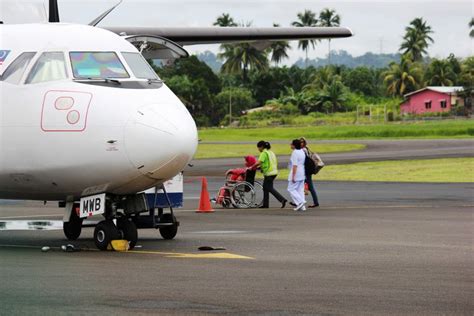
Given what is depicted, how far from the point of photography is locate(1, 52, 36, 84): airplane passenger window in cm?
1600

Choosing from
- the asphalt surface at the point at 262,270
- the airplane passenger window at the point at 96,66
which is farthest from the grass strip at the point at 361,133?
the airplane passenger window at the point at 96,66

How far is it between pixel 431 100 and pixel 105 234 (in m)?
112

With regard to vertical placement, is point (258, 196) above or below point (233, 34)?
below

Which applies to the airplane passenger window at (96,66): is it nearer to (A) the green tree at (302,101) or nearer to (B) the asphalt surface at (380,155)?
(B) the asphalt surface at (380,155)

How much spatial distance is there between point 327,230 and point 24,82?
6.52 m

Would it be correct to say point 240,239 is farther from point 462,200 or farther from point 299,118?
point 299,118

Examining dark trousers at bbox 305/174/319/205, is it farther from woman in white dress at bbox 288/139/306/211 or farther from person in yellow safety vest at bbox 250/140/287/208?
woman in white dress at bbox 288/139/306/211

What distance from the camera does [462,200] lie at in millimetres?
28406

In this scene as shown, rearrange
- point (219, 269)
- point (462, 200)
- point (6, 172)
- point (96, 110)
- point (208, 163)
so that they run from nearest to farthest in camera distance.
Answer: point (219, 269) → point (96, 110) → point (6, 172) → point (462, 200) → point (208, 163)

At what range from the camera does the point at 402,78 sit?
139000 millimetres

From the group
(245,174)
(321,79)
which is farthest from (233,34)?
(321,79)

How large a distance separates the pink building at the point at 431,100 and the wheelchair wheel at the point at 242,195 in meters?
93.1

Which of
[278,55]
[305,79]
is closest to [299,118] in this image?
[305,79]

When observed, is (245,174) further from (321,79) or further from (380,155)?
(321,79)
